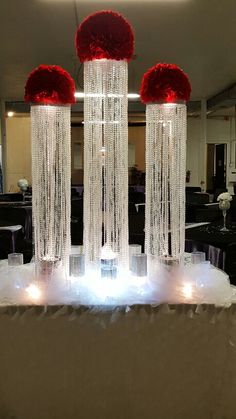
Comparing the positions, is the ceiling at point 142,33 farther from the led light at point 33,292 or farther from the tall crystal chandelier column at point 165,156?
the led light at point 33,292

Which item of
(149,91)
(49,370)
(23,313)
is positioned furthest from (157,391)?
(149,91)

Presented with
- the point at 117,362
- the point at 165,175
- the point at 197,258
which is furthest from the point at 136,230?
the point at 117,362

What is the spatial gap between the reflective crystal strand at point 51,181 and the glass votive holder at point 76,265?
0.07 m

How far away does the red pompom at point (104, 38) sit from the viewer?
1.97 m

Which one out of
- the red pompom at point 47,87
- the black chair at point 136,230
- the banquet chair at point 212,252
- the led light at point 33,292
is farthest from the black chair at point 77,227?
the red pompom at point 47,87

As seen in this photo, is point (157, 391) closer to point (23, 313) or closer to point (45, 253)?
point (23, 313)

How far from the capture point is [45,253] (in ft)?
7.15

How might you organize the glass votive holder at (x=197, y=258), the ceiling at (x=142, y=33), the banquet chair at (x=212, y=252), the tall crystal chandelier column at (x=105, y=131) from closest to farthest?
the tall crystal chandelier column at (x=105, y=131) < the glass votive holder at (x=197, y=258) < the banquet chair at (x=212, y=252) < the ceiling at (x=142, y=33)

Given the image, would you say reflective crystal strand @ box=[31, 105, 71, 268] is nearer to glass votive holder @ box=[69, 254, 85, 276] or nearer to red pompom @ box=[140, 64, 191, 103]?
glass votive holder @ box=[69, 254, 85, 276]

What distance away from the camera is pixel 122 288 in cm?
204

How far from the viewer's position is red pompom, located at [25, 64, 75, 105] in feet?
6.82

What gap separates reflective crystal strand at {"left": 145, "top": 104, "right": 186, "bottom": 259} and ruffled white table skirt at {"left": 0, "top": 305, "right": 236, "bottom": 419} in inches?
18.2

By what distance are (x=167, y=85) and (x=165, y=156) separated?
352mm

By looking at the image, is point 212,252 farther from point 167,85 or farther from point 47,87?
point 47,87
